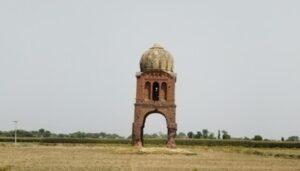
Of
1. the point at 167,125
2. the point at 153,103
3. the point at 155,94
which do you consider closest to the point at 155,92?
the point at 155,94

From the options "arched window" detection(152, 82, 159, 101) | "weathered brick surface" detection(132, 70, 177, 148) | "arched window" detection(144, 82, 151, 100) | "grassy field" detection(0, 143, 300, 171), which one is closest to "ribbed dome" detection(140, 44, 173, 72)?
"weathered brick surface" detection(132, 70, 177, 148)

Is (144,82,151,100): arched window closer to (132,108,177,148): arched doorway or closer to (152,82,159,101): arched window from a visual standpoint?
(152,82,159,101): arched window

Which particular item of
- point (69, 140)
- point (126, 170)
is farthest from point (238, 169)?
point (69, 140)

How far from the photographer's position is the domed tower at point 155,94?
50344 mm

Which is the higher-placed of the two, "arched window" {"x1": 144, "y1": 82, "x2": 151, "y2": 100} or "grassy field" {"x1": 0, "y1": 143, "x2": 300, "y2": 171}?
"arched window" {"x1": 144, "y1": 82, "x2": 151, "y2": 100}

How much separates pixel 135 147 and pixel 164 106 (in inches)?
191

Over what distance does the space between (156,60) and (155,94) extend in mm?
3401

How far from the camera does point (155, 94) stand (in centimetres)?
5272

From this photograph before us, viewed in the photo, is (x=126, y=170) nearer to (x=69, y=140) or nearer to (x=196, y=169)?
(x=196, y=169)

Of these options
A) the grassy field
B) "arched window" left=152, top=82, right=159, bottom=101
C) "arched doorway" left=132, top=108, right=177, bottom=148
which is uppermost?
"arched window" left=152, top=82, right=159, bottom=101

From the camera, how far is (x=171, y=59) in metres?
54.2

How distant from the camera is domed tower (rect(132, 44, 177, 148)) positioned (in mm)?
50344

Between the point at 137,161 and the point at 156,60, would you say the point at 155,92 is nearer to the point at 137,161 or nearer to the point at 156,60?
the point at 156,60

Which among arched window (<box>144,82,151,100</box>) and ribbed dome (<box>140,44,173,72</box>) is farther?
ribbed dome (<box>140,44,173,72</box>)
